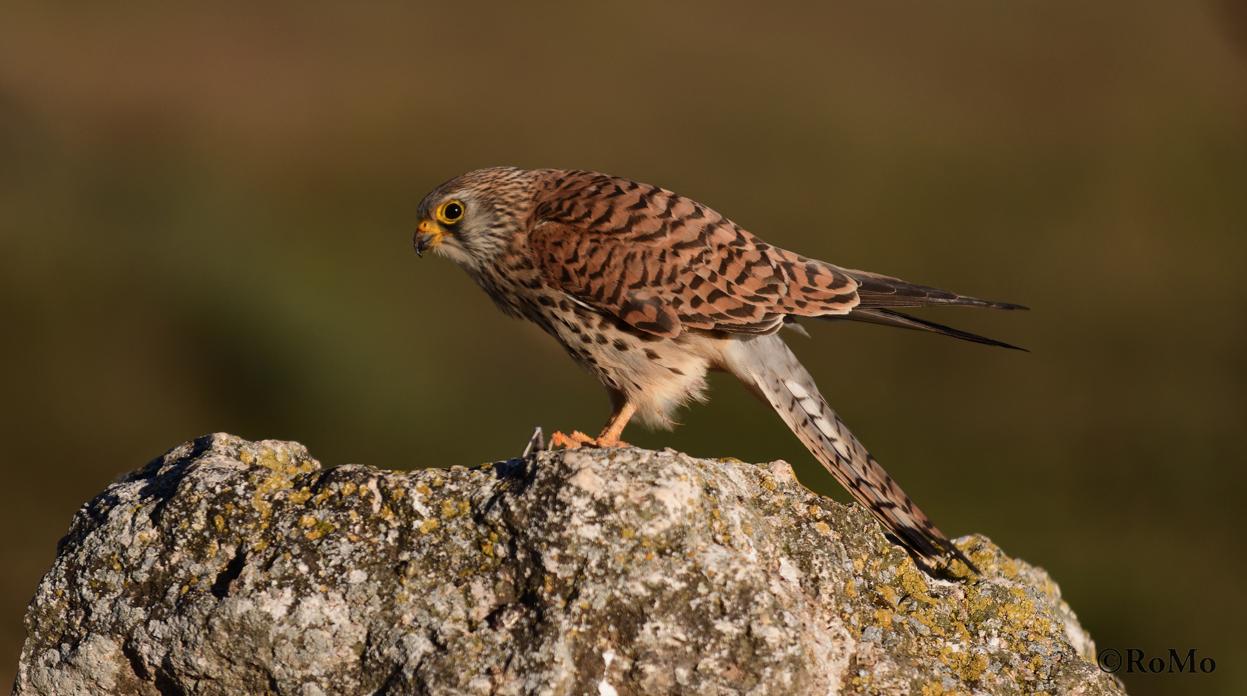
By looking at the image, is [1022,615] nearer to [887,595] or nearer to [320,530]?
[887,595]

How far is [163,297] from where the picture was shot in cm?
1052

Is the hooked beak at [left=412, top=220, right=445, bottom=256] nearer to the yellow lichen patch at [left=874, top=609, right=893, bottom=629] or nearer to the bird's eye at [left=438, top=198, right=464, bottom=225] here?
the bird's eye at [left=438, top=198, right=464, bottom=225]

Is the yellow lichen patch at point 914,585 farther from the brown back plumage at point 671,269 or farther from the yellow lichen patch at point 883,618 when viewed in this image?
the brown back plumage at point 671,269

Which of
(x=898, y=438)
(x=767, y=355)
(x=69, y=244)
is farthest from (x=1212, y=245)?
(x=69, y=244)

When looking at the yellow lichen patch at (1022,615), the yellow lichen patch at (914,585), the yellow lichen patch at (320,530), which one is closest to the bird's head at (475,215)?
the yellow lichen patch at (320,530)

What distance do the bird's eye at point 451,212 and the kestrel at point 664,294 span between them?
0.07m

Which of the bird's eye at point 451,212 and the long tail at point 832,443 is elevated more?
the bird's eye at point 451,212

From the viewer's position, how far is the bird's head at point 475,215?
170 inches

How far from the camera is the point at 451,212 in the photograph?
14.4 ft

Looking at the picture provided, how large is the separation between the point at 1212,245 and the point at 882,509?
7.96 metres

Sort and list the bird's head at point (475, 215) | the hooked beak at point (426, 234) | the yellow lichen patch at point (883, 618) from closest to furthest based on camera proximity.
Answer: the yellow lichen patch at point (883, 618) < the bird's head at point (475, 215) < the hooked beak at point (426, 234)

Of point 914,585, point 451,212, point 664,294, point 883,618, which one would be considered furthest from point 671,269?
point 883,618

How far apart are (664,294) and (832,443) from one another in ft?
2.27

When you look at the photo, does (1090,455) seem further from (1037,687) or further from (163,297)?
(163,297)
